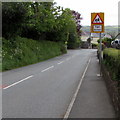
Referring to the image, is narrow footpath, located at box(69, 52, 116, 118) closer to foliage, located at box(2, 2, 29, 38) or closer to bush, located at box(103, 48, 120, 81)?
bush, located at box(103, 48, 120, 81)

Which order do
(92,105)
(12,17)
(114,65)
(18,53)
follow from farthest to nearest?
(18,53) → (12,17) → (114,65) → (92,105)

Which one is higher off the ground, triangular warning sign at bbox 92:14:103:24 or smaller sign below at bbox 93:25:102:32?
triangular warning sign at bbox 92:14:103:24

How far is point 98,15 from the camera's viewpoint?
16.9 metres

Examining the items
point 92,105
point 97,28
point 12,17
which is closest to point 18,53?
point 12,17

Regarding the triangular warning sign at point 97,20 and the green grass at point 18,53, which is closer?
the triangular warning sign at point 97,20

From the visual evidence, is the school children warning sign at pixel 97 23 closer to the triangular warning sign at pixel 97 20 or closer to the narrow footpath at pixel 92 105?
the triangular warning sign at pixel 97 20

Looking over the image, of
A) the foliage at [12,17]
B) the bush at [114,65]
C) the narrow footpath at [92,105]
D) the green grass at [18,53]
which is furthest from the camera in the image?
the foliage at [12,17]

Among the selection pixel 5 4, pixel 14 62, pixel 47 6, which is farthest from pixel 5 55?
pixel 47 6

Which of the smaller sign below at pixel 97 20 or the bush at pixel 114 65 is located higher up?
the smaller sign below at pixel 97 20

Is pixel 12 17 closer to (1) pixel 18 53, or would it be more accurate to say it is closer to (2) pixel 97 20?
(1) pixel 18 53

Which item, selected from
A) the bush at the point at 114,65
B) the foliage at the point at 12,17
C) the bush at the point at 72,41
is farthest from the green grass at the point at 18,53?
the bush at the point at 72,41

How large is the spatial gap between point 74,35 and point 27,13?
57.1 metres

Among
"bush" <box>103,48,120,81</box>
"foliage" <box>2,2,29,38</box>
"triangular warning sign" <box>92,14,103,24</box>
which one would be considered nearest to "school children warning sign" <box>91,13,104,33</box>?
"triangular warning sign" <box>92,14,103,24</box>

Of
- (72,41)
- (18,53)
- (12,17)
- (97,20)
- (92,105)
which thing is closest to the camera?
(92,105)
